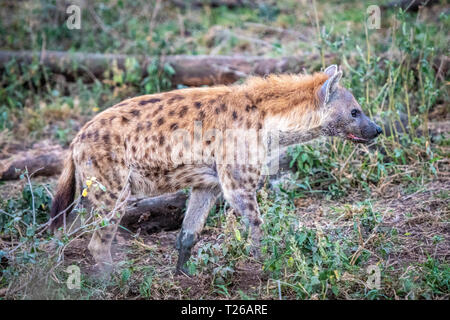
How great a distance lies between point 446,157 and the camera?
17.6 feet

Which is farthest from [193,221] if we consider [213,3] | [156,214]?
[213,3]

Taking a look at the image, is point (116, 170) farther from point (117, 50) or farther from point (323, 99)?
point (117, 50)

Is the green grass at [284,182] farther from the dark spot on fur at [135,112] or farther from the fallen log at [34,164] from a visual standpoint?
the dark spot on fur at [135,112]

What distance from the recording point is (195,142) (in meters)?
4.22

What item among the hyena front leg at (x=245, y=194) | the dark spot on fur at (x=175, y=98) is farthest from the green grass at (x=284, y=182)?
the dark spot on fur at (x=175, y=98)

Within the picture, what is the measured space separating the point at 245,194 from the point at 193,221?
1.55ft

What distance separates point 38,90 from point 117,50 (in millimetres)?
1219

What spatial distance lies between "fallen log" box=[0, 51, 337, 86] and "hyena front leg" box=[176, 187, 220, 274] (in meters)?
2.50

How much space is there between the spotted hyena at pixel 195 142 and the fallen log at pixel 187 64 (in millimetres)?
2106

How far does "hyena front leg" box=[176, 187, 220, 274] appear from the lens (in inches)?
166

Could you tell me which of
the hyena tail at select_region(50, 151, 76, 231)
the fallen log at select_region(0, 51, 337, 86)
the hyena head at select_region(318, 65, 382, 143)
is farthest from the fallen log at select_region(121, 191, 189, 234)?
the fallen log at select_region(0, 51, 337, 86)

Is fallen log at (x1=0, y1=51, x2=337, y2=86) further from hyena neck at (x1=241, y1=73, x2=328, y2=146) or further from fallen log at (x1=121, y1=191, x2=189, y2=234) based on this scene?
fallen log at (x1=121, y1=191, x2=189, y2=234)

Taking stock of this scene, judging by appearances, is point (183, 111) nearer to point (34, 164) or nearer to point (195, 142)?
point (195, 142)
